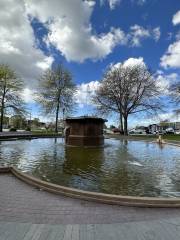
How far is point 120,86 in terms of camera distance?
4516cm

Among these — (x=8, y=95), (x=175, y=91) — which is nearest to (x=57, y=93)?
(x=8, y=95)

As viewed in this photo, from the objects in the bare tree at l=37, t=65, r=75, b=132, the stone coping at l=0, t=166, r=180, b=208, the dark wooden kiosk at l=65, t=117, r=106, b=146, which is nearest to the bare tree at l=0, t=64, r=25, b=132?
the bare tree at l=37, t=65, r=75, b=132

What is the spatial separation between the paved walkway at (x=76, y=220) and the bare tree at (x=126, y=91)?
130 ft

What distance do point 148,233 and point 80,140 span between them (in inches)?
710

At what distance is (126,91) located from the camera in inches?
1778

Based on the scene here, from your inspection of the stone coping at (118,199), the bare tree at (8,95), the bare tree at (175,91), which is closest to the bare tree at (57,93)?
the bare tree at (8,95)

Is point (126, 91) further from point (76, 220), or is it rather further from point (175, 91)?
point (76, 220)

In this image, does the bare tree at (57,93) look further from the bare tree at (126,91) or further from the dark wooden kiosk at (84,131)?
the dark wooden kiosk at (84,131)

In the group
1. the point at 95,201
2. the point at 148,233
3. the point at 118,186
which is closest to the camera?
the point at 148,233

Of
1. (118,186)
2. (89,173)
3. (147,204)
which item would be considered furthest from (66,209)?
(89,173)

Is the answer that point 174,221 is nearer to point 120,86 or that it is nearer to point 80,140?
point 80,140

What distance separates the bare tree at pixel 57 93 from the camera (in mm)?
45969

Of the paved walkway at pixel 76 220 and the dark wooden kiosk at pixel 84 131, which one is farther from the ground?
the dark wooden kiosk at pixel 84 131

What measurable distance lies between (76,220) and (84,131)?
17.3 m
